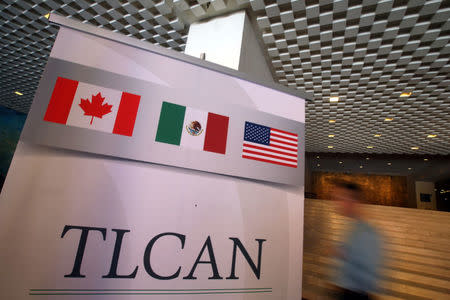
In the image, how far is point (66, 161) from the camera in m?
0.74

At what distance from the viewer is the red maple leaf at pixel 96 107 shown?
2.55 ft

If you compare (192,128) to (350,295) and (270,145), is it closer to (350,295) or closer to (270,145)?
(270,145)

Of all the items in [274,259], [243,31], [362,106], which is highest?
[362,106]

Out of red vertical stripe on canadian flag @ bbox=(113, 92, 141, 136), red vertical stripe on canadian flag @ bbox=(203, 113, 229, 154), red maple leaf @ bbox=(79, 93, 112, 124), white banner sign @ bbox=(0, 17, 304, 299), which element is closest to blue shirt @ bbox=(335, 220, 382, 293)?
white banner sign @ bbox=(0, 17, 304, 299)

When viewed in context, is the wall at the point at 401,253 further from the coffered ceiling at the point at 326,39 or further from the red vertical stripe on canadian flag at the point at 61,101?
the coffered ceiling at the point at 326,39

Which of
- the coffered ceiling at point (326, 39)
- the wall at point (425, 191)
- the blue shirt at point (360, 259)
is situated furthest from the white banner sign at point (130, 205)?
the wall at point (425, 191)

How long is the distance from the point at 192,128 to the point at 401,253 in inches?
155

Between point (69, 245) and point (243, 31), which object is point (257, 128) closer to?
point (69, 245)

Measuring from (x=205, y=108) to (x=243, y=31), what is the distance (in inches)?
57.5

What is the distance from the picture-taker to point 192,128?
0.87m

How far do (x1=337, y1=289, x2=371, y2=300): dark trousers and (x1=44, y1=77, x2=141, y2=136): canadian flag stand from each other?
5.22 ft

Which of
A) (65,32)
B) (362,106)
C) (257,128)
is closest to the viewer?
(65,32)

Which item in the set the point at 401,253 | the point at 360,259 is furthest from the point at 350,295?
the point at 401,253

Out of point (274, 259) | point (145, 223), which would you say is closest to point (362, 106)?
point (274, 259)
